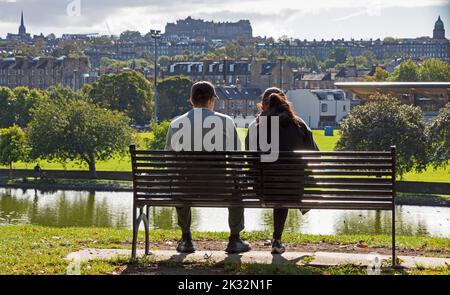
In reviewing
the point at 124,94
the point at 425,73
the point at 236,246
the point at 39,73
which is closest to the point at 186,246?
the point at 236,246

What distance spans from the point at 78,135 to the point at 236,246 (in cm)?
3927

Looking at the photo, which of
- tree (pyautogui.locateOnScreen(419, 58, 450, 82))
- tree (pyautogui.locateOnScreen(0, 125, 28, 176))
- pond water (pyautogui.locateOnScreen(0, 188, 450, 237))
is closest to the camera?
pond water (pyautogui.locateOnScreen(0, 188, 450, 237))

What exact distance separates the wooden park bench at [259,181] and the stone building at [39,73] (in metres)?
132

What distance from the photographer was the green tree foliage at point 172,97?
3612 inches

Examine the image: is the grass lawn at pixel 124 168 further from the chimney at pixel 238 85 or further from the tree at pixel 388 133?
the chimney at pixel 238 85

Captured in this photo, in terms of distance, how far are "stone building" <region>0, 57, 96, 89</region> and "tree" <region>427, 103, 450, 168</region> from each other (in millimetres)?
100657

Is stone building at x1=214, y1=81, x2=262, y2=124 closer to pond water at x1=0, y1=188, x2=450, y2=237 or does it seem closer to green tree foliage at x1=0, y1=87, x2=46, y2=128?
green tree foliage at x1=0, y1=87, x2=46, y2=128

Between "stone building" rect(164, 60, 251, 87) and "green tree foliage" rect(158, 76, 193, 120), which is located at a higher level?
"stone building" rect(164, 60, 251, 87)

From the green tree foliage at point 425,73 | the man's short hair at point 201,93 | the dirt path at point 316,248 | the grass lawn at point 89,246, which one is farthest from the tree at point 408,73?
the man's short hair at point 201,93

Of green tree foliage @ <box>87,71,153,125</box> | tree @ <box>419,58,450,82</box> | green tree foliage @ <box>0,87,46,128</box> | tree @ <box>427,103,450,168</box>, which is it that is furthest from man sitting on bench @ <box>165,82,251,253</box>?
tree @ <box>419,58,450,82</box>

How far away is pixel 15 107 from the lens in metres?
84.5

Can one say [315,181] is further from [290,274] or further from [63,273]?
[63,273]

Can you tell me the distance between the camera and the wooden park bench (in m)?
8.48

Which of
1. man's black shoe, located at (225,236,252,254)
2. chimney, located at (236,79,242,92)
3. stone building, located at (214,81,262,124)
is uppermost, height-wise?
chimney, located at (236,79,242,92)
